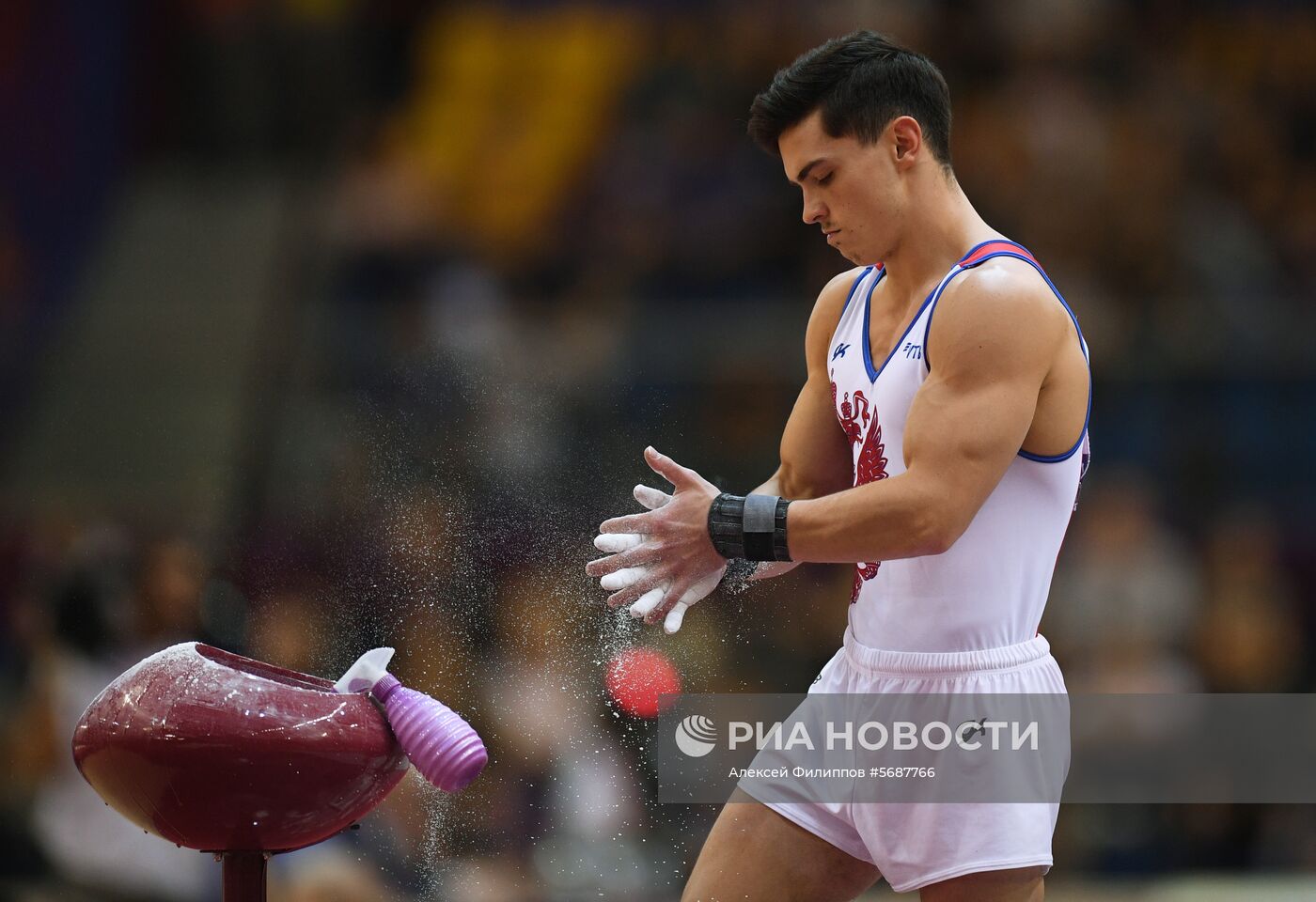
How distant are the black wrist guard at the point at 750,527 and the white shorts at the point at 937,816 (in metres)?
0.35

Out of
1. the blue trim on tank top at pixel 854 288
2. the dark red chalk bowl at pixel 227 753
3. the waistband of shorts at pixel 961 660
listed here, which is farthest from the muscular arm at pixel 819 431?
the dark red chalk bowl at pixel 227 753

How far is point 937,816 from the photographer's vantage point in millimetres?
2826

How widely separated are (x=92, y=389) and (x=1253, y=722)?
6.07m

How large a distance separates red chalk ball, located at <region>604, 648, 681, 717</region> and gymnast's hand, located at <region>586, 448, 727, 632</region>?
33.2 inches

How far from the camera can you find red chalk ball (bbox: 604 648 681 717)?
147 inches

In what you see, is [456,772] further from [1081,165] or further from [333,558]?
[1081,165]

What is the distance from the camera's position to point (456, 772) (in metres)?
2.50

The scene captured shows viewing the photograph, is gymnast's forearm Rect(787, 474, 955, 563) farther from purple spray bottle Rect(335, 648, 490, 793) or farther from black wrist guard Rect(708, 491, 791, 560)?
purple spray bottle Rect(335, 648, 490, 793)

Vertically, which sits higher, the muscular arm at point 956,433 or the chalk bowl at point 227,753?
the muscular arm at point 956,433

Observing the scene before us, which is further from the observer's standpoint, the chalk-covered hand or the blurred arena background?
the blurred arena background

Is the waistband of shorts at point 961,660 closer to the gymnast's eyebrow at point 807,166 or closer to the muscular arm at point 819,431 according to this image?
the muscular arm at point 819,431

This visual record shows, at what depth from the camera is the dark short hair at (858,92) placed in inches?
116

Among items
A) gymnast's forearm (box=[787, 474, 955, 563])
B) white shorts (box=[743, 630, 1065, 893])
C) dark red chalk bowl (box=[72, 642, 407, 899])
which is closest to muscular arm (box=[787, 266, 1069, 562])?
gymnast's forearm (box=[787, 474, 955, 563])

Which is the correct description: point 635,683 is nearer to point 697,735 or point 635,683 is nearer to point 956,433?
point 697,735
